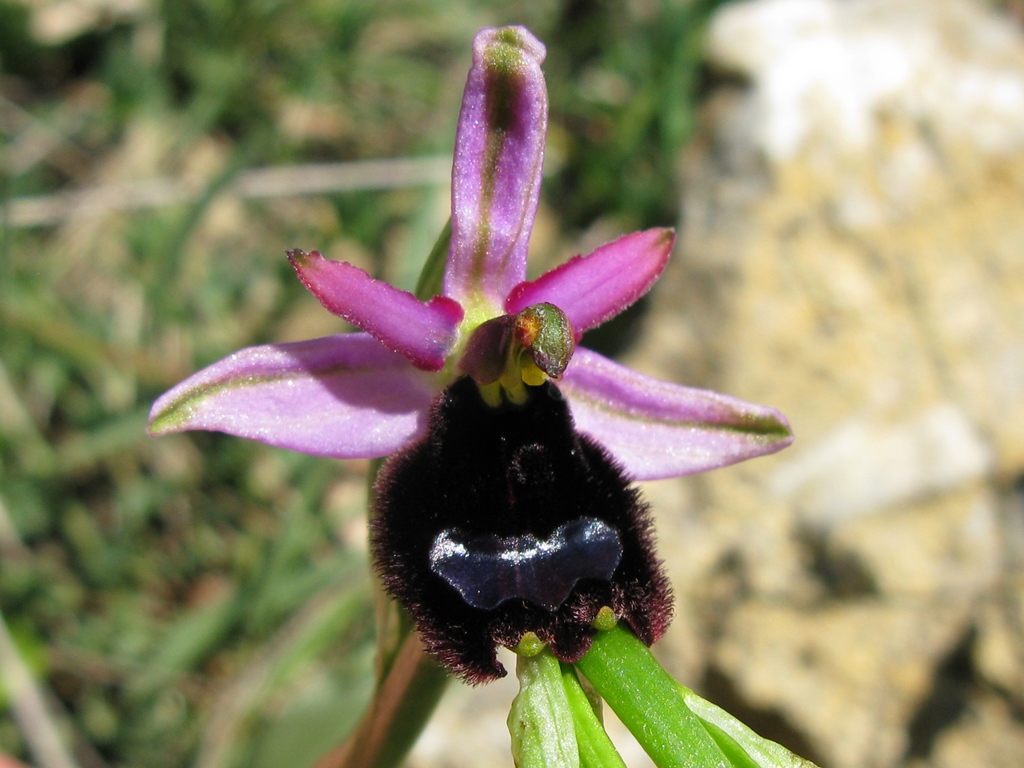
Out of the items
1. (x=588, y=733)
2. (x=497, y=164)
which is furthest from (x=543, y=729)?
(x=497, y=164)

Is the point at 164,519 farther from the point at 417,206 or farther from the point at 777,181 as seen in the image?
the point at 777,181

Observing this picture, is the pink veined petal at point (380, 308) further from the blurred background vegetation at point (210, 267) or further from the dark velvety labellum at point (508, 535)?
the blurred background vegetation at point (210, 267)

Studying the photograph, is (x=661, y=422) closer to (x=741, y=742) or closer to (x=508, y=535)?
(x=508, y=535)

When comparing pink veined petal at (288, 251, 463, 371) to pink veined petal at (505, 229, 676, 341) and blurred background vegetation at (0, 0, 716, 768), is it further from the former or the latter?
blurred background vegetation at (0, 0, 716, 768)

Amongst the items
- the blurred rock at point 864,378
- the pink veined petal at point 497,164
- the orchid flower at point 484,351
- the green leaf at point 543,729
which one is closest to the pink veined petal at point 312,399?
the orchid flower at point 484,351

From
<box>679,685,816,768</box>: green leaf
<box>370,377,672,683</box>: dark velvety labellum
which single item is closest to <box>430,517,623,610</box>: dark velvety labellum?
<box>370,377,672,683</box>: dark velvety labellum

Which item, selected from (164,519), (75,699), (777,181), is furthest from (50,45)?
(777,181)
